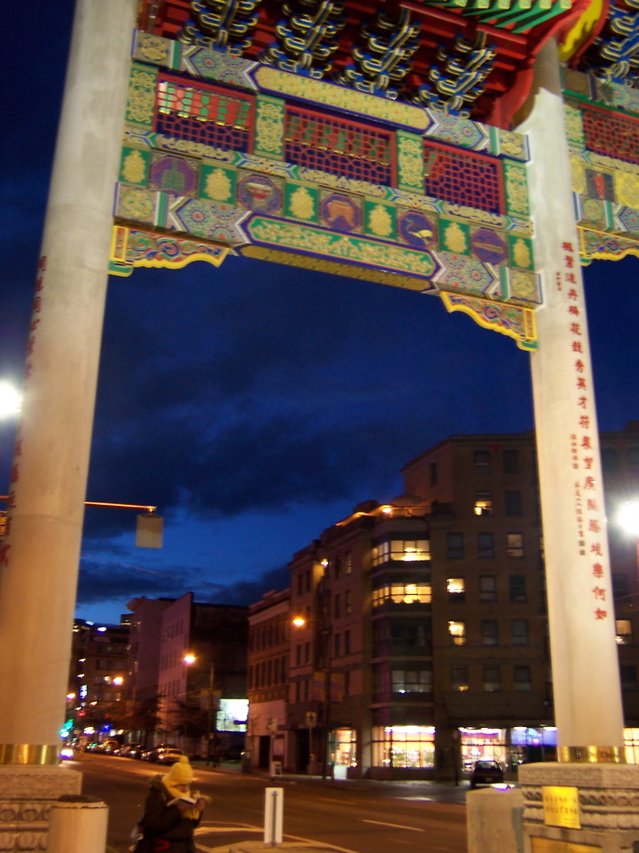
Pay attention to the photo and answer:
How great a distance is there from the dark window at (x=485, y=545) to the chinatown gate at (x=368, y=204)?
1698 inches

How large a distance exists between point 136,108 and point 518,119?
584 centimetres

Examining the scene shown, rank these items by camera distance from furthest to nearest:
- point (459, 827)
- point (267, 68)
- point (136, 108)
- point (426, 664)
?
point (426, 664), point (459, 827), point (267, 68), point (136, 108)

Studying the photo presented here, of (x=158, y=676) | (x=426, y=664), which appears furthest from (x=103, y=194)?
(x=158, y=676)

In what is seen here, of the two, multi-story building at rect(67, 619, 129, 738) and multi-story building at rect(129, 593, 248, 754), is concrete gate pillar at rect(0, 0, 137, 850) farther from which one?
multi-story building at rect(67, 619, 129, 738)

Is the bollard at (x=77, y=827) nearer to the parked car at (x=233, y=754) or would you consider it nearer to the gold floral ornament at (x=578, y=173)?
the gold floral ornament at (x=578, y=173)

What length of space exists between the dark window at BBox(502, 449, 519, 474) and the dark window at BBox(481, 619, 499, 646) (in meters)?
9.70

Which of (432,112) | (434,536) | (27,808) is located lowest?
(27,808)

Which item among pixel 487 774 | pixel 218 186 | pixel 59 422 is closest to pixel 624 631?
pixel 487 774

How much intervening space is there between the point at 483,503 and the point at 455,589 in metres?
5.95

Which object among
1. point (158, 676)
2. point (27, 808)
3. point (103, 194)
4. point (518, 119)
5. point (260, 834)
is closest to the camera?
point (27, 808)

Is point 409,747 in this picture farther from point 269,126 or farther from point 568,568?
point 269,126

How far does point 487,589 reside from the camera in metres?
54.4

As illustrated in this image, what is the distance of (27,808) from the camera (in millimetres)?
7723

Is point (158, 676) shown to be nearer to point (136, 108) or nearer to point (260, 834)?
point (260, 834)
